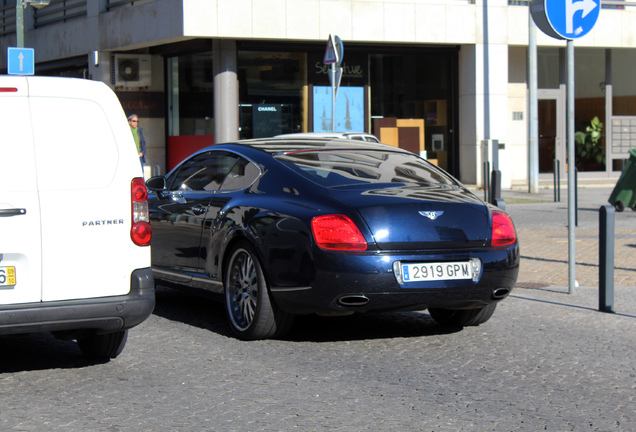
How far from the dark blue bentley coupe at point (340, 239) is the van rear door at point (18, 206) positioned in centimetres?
172

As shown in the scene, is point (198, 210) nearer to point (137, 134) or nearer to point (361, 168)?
point (361, 168)

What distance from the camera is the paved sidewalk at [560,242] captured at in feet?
33.5

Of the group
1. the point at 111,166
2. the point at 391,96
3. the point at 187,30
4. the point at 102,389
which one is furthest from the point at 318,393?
the point at 391,96

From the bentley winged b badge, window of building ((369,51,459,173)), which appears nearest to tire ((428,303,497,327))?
the bentley winged b badge

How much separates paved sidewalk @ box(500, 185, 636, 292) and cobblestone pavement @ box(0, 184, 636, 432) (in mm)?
1865

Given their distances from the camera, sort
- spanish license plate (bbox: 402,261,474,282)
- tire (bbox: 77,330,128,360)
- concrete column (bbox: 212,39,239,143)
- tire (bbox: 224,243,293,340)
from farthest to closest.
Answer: concrete column (bbox: 212,39,239,143), tire (bbox: 224,243,293,340), spanish license plate (bbox: 402,261,474,282), tire (bbox: 77,330,128,360)

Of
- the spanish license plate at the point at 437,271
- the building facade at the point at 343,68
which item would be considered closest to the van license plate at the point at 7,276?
the spanish license plate at the point at 437,271

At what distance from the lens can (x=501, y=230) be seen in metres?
6.80

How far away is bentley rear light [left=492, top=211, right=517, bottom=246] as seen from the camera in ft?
22.1

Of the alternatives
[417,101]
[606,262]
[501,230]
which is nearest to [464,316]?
[501,230]

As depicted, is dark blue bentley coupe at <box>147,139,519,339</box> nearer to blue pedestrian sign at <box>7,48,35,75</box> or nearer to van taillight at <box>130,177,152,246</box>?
van taillight at <box>130,177,152,246</box>

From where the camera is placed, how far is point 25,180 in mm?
5391

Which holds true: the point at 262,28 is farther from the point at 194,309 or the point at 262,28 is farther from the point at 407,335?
the point at 407,335

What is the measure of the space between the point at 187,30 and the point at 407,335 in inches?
625
